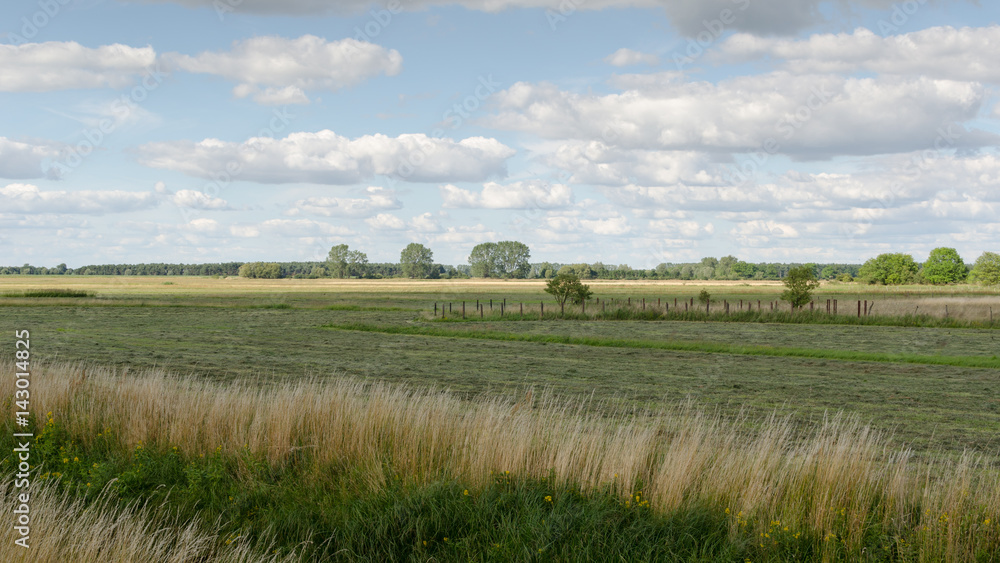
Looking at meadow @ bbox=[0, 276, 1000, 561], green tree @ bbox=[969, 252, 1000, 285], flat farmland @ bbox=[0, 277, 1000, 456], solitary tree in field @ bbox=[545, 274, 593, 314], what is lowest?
flat farmland @ bbox=[0, 277, 1000, 456]

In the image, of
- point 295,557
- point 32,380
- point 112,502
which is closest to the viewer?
point 295,557

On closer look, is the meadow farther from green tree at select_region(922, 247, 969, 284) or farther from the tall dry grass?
green tree at select_region(922, 247, 969, 284)

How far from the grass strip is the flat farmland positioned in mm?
424

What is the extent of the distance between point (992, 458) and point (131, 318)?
58788 mm

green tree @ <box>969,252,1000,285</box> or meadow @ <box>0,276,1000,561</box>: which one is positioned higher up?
green tree @ <box>969,252,1000,285</box>

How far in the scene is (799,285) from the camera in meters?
51.5

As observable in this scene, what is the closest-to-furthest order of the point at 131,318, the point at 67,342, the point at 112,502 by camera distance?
1. the point at 112,502
2. the point at 67,342
3. the point at 131,318

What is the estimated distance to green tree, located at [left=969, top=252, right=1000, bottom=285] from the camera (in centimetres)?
14650

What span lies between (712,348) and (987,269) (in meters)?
151

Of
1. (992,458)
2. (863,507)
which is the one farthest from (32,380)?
(992,458)

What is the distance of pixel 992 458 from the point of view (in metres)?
12.6

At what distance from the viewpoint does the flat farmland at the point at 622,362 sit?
58.7ft

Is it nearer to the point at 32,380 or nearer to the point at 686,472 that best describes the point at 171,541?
the point at 686,472

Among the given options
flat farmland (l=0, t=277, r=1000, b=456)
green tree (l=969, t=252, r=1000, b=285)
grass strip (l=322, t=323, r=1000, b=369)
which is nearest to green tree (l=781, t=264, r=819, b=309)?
flat farmland (l=0, t=277, r=1000, b=456)
